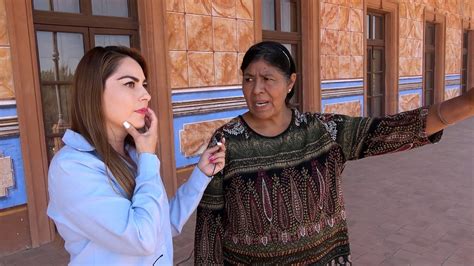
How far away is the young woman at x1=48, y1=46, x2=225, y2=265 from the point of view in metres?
1.04

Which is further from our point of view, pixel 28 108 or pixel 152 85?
pixel 152 85

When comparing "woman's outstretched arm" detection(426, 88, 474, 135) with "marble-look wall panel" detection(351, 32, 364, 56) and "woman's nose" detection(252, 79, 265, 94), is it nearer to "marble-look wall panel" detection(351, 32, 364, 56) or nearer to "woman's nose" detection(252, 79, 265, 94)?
"woman's nose" detection(252, 79, 265, 94)

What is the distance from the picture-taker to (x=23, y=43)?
3.59 meters

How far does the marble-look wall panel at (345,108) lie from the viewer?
320 inches

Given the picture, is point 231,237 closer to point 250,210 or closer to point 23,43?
point 250,210

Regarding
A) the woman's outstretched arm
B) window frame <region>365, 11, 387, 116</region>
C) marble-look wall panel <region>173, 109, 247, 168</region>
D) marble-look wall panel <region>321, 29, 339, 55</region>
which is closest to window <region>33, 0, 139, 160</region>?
marble-look wall panel <region>173, 109, 247, 168</region>

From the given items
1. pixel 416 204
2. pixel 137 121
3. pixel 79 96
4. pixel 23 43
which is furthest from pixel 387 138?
pixel 416 204

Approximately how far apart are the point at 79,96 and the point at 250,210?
766mm

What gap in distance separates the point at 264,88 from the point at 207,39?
3.94m

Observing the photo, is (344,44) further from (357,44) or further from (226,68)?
(226,68)

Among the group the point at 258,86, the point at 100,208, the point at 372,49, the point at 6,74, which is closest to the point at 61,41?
the point at 6,74

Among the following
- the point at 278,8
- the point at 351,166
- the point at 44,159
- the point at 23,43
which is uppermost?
the point at 278,8

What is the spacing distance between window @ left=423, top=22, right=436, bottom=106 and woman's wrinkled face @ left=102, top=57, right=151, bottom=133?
12.8 meters

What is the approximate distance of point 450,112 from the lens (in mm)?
1516
